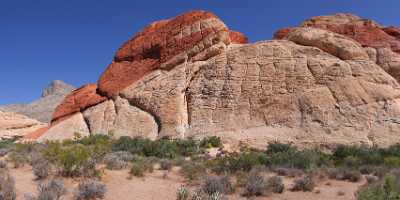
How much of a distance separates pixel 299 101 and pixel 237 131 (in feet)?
12.1

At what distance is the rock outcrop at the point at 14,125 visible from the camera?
46.2m

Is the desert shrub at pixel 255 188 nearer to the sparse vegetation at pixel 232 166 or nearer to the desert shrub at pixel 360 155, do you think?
the sparse vegetation at pixel 232 166

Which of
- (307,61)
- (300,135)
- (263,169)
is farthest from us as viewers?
(307,61)

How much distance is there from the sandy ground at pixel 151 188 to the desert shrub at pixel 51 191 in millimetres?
195

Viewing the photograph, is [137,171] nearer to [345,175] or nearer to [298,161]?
[298,161]

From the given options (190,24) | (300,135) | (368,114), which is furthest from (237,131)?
(190,24)

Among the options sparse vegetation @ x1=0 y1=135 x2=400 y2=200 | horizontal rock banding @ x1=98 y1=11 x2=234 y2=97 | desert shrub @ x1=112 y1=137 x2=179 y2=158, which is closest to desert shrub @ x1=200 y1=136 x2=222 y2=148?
desert shrub @ x1=112 y1=137 x2=179 y2=158

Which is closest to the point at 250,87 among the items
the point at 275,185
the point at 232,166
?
the point at 232,166

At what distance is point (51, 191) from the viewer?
805cm

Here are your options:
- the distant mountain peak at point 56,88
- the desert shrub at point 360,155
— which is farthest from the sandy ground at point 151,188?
the distant mountain peak at point 56,88

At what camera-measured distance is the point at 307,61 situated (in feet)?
73.4

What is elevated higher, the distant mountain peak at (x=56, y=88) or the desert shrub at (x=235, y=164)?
the distant mountain peak at (x=56, y=88)

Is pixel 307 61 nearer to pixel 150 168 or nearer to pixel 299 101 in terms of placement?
pixel 299 101

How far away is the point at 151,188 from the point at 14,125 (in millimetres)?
44075
